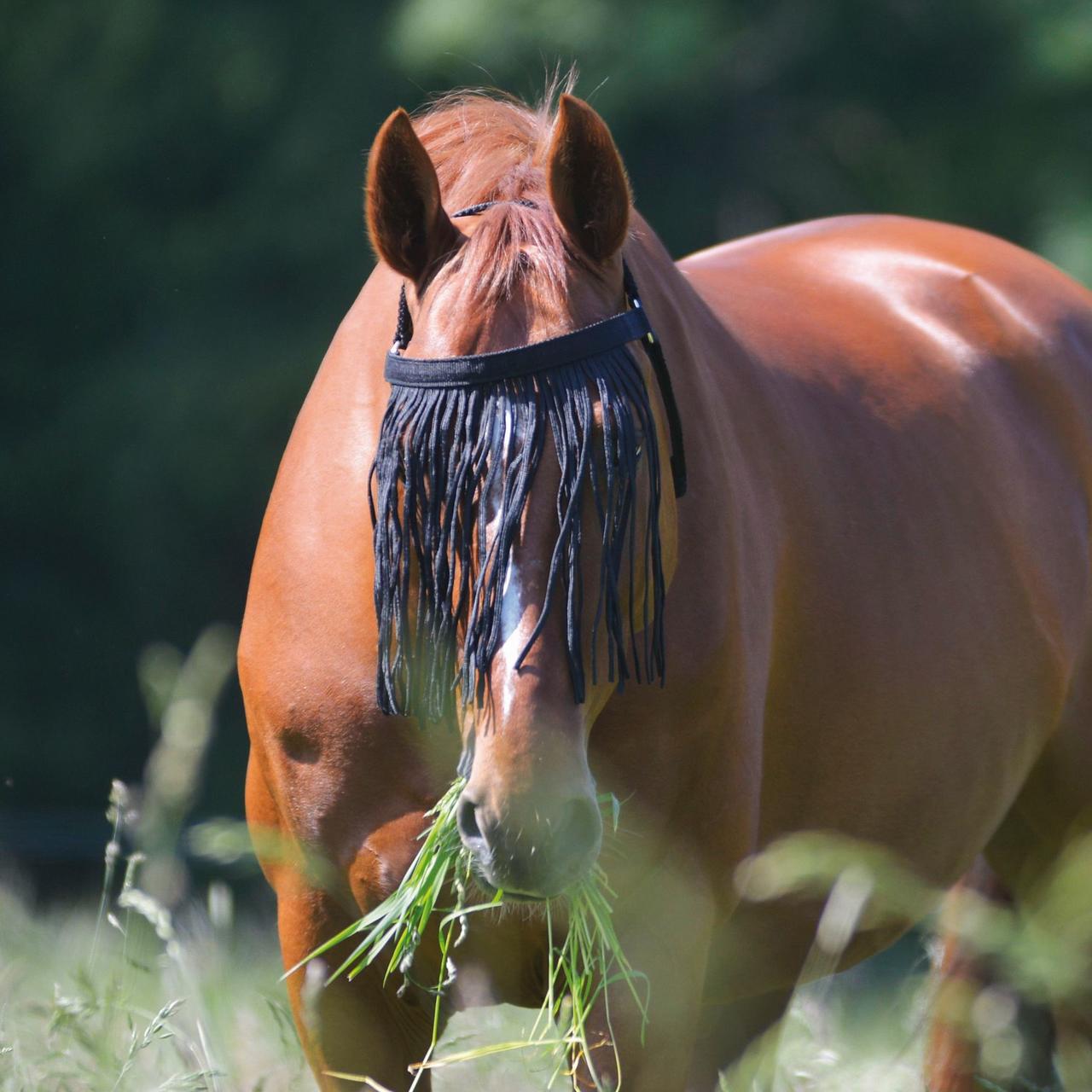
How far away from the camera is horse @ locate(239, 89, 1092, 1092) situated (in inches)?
66.2

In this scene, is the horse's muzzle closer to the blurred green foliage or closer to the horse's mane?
the horse's mane

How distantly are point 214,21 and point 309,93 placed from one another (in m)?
0.47

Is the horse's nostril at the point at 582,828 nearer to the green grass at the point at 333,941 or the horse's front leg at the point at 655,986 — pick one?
the green grass at the point at 333,941

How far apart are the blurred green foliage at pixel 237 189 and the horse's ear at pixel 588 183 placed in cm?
375

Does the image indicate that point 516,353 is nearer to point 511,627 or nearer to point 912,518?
point 511,627

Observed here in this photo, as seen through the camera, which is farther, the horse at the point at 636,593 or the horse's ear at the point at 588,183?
the horse's ear at the point at 588,183

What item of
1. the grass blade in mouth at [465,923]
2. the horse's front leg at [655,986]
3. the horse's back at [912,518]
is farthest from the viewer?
the horse's back at [912,518]

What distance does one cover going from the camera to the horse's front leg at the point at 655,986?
6.56 ft

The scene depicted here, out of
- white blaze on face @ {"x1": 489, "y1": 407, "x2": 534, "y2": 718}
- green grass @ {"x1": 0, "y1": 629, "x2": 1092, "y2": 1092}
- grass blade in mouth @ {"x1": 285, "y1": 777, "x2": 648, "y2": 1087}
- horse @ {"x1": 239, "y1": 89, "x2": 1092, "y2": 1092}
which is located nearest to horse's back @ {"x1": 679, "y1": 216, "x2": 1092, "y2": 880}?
horse @ {"x1": 239, "y1": 89, "x2": 1092, "y2": 1092}

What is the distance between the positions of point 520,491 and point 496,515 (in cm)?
4

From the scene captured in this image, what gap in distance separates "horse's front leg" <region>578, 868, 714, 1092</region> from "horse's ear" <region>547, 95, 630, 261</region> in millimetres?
859

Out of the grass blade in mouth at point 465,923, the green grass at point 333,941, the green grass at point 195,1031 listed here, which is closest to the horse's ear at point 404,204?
the green grass at point 333,941

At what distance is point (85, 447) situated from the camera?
19.5ft

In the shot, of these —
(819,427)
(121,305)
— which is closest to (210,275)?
(121,305)
